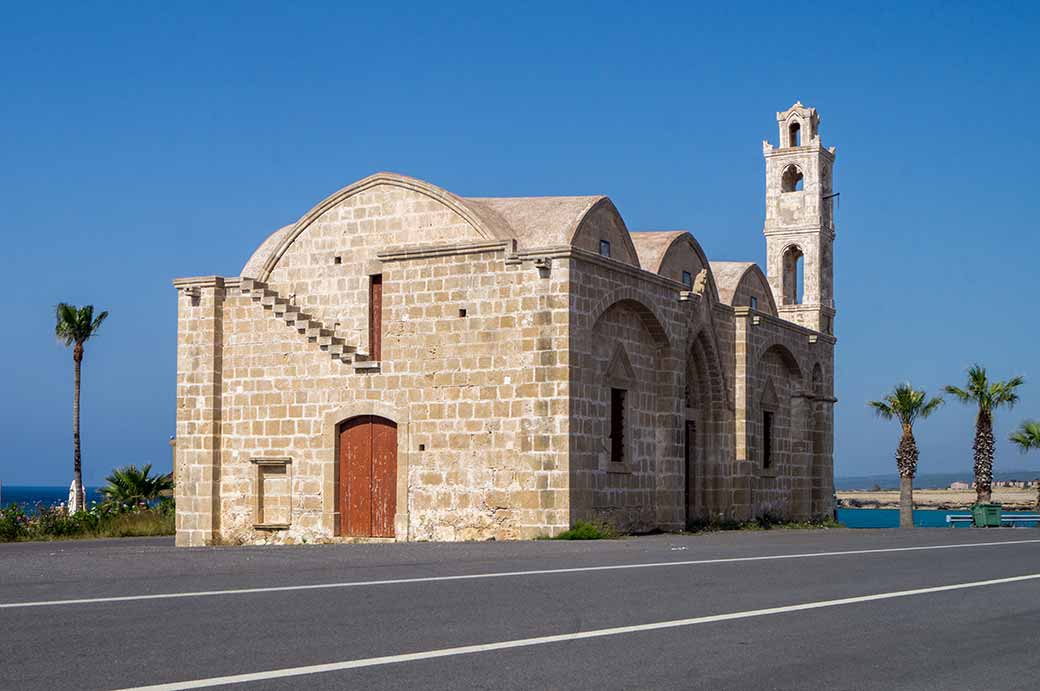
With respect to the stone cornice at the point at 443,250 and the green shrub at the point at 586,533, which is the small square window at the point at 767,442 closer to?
the green shrub at the point at 586,533

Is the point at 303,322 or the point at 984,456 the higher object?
the point at 303,322

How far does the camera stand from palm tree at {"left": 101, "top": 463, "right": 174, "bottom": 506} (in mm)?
40312

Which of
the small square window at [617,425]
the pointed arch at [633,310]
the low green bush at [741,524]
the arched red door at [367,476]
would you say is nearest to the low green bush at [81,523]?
the arched red door at [367,476]

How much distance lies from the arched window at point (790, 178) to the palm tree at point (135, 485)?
74.2 feet

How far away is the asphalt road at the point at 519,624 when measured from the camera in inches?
278

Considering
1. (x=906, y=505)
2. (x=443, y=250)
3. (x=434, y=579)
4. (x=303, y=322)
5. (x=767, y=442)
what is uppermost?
(x=443, y=250)

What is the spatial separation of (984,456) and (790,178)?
47.7 feet

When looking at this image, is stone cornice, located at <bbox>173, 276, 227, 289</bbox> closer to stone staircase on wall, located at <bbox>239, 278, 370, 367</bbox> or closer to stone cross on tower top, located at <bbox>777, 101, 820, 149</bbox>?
stone staircase on wall, located at <bbox>239, 278, 370, 367</bbox>

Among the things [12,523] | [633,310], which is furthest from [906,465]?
[12,523]

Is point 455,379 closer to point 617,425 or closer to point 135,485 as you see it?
point 617,425

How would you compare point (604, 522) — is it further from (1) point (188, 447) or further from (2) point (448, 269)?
(1) point (188, 447)

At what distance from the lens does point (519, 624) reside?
9055 millimetres

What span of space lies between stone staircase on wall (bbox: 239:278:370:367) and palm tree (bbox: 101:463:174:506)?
49.9ft

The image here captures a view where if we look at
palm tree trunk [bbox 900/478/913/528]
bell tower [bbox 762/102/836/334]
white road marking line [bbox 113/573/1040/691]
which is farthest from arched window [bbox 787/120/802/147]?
white road marking line [bbox 113/573/1040/691]
